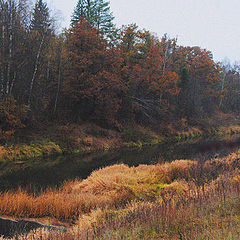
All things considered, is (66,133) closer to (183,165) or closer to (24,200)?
(183,165)

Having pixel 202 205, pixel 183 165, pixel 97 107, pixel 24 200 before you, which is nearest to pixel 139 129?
pixel 97 107

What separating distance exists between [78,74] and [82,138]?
633 cm

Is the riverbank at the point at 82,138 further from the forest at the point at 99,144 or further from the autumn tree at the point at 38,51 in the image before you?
the autumn tree at the point at 38,51

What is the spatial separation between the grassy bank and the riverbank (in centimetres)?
769

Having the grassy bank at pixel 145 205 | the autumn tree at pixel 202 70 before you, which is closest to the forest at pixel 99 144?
Answer: the grassy bank at pixel 145 205

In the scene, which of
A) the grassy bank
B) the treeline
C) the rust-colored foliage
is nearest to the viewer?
the grassy bank

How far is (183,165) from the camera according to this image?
1152 cm

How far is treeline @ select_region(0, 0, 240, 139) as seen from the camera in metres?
18.0

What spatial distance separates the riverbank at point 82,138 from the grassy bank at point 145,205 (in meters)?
7.69

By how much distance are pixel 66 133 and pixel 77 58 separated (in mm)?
7429

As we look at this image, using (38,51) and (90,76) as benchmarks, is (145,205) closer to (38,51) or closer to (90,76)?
(38,51)

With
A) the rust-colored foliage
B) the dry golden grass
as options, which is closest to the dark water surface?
the dry golden grass

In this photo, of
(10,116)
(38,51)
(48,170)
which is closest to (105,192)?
(48,170)

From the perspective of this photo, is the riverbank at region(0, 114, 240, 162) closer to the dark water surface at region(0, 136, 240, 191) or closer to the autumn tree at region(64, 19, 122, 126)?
the dark water surface at region(0, 136, 240, 191)
